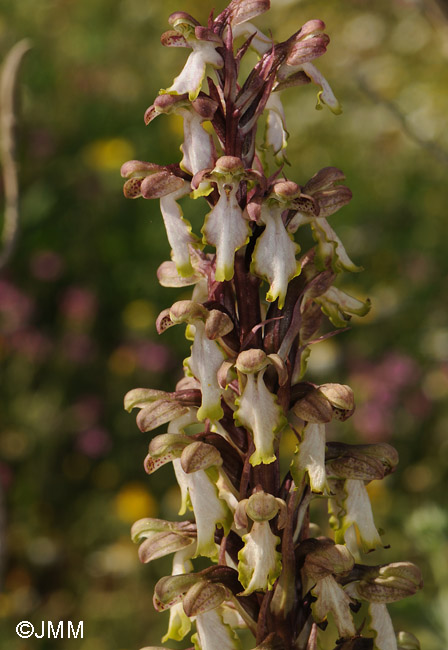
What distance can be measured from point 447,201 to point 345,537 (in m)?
4.30

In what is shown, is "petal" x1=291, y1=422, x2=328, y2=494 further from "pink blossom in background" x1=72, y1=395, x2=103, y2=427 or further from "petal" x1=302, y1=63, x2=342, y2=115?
"pink blossom in background" x1=72, y1=395, x2=103, y2=427

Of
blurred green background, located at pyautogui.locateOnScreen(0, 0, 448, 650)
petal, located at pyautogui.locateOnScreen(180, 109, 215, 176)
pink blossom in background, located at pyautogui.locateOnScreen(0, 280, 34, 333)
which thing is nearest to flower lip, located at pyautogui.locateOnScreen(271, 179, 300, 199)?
petal, located at pyautogui.locateOnScreen(180, 109, 215, 176)

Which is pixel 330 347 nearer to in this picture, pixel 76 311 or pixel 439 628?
pixel 76 311

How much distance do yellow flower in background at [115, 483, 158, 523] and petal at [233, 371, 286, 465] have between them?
8.83 ft

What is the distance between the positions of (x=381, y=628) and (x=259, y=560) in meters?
0.27

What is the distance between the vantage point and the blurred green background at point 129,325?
3.45 metres

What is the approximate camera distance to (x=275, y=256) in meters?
1.07

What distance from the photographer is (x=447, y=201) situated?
5.14m

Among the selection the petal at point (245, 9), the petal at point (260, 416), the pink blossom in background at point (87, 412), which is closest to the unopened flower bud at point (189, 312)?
the petal at point (260, 416)

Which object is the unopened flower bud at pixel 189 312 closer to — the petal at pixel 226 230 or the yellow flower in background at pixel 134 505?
the petal at pixel 226 230
